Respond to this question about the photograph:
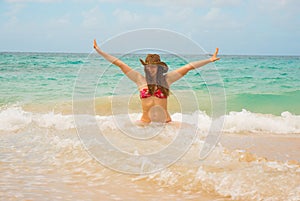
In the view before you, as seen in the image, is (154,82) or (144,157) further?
(154,82)

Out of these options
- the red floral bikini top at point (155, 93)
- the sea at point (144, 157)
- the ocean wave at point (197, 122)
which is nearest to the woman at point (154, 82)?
the red floral bikini top at point (155, 93)

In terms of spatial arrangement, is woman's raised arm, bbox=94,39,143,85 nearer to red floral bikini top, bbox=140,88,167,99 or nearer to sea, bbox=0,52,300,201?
red floral bikini top, bbox=140,88,167,99

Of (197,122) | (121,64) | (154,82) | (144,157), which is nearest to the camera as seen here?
(144,157)

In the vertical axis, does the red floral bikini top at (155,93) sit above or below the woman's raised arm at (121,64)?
below

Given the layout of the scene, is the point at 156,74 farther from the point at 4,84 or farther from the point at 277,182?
the point at 4,84

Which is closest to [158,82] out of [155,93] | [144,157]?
[155,93]

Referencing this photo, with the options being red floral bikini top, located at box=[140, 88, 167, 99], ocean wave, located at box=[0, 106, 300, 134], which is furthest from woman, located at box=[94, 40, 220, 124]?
ocean wave, located at box=[0, 106, 300, 134]

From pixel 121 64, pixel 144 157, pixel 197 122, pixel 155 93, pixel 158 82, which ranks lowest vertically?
pixel 144 157

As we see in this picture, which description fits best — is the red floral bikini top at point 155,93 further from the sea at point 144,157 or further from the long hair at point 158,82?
the sea at point 144,157

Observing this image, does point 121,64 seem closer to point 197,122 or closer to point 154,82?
point 154,82

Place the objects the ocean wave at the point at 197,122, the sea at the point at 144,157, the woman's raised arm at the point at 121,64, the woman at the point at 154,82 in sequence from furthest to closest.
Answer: the ocean wave at the point at 197,122 < the woman at the point at 154,82 < the woman's raised arm at the point at 121,64 < the sea at the point at 144,157

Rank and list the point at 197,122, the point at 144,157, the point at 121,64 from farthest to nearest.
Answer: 1. the point at 197,122
2. the point at 121,64
3. the point at 144,157

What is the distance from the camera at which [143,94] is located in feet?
19.2

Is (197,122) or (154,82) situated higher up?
(154,82)
